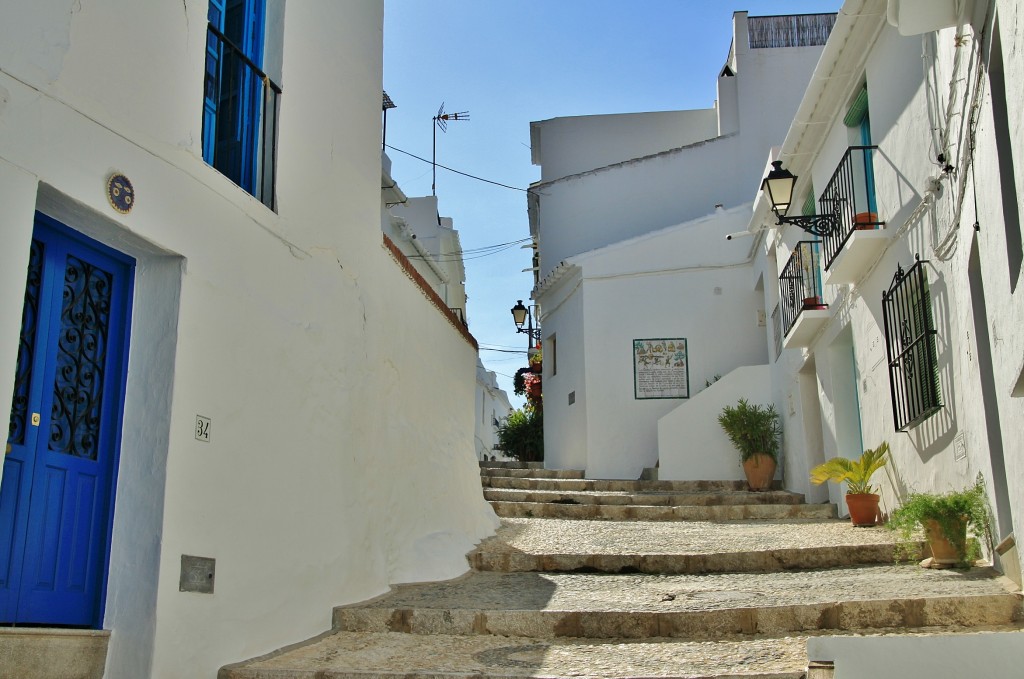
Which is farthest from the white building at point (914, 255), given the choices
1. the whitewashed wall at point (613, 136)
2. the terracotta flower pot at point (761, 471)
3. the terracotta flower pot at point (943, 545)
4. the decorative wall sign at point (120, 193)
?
the whitewashed wall at point (613, 136)

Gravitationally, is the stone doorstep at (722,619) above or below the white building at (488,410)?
below

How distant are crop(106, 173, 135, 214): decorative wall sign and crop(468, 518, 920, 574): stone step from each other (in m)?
4.64

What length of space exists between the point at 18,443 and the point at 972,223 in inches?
203

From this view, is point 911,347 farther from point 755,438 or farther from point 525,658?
point 755,438

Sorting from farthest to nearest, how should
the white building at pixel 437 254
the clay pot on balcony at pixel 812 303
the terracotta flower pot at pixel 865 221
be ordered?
the white building at pixel 437 254
the clay pot on balcony at pixel 812 303
the terracotta flower pot at pixel 865 221

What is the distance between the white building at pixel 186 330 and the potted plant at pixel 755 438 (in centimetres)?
740

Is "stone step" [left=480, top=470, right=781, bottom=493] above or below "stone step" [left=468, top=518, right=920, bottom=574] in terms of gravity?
above

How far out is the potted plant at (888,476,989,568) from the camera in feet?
21.8

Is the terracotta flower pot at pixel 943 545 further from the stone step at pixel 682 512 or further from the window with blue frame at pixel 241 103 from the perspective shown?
the window with blue frame at pixel 241 103

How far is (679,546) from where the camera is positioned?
8766 mm

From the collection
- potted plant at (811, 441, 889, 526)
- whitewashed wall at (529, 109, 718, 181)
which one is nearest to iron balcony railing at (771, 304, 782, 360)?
potted plant at (811, 441, 889, 526)

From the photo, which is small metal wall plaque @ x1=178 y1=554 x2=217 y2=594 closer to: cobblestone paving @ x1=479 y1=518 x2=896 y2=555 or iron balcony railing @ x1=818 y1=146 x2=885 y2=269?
cobblestone paving @ x1=479 y1=518 x2=896 y2=555

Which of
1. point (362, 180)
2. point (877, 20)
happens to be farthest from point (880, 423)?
point (362, 180)

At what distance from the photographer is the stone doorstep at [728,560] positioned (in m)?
7.70
